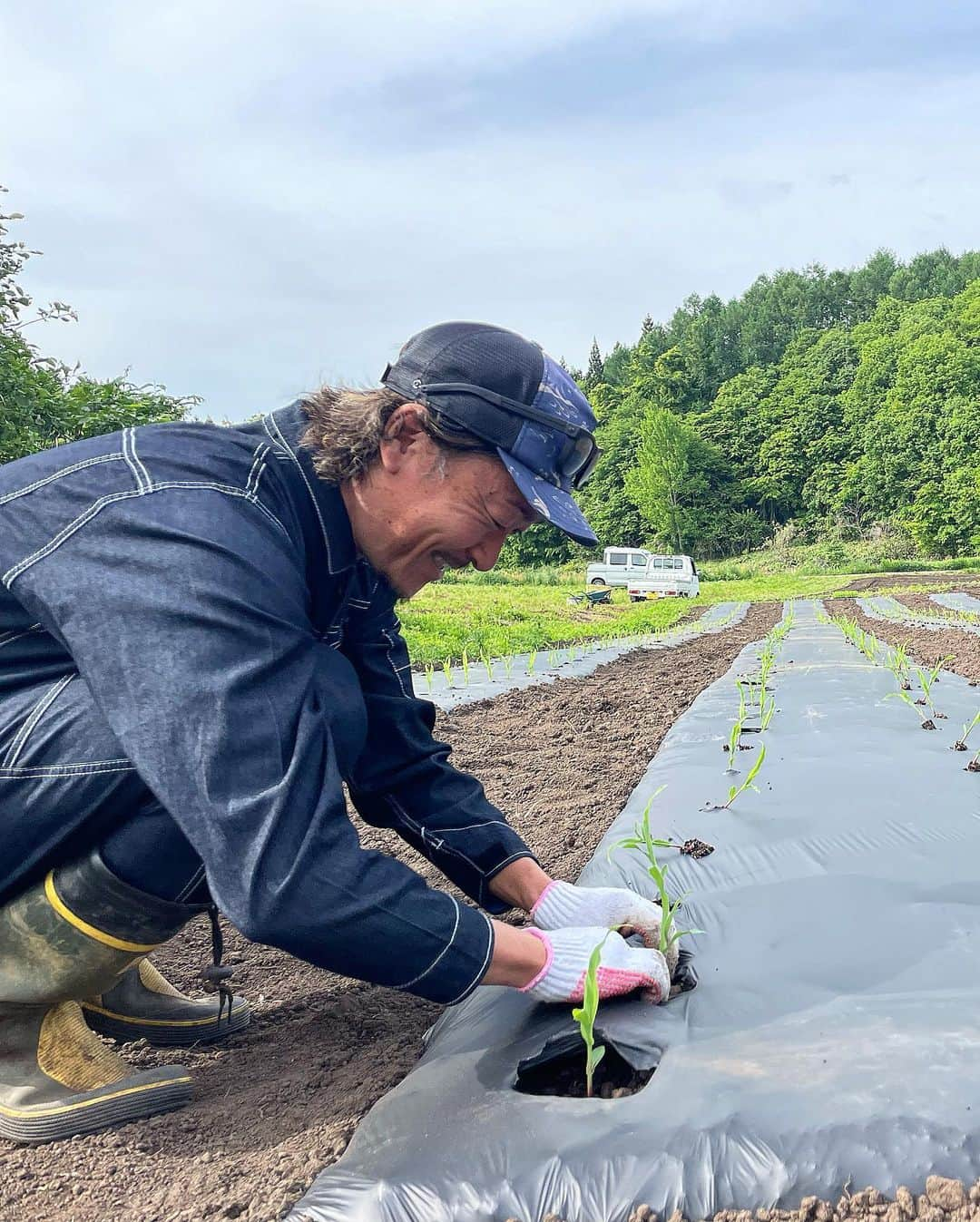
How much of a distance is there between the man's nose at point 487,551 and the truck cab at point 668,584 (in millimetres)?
19530

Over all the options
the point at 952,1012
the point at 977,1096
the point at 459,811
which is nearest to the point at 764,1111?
the point at 977,1096

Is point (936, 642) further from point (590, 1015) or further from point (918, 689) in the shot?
point (590, 1015)

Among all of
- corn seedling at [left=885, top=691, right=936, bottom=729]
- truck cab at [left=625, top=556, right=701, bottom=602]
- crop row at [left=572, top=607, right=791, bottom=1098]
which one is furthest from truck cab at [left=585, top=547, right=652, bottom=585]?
crop row at [left=572, top=607, right=791, bottom=1098]

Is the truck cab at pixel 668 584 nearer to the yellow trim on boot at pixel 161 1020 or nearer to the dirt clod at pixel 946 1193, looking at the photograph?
the yellow trim on boot at pixel 161 1020

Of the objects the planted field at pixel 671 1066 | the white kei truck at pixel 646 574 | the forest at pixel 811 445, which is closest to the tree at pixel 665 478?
the forest at pixel 811 445

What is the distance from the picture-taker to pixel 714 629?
10.6 metres

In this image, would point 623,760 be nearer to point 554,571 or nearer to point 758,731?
point 758,731

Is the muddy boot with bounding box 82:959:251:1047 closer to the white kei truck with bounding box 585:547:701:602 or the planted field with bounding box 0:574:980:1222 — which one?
the planted field with bounding box 0:574:980:1222

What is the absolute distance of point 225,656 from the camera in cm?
101

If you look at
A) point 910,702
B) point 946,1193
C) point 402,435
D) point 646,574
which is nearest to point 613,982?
point 946,1193

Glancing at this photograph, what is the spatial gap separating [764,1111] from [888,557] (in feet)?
104

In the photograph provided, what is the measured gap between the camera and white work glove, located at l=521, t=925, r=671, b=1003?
3.90 ft

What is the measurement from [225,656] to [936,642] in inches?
270

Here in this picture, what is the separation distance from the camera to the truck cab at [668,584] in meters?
21.1
